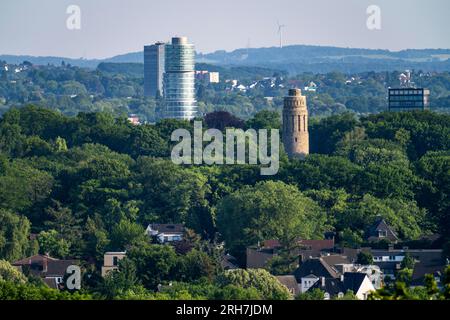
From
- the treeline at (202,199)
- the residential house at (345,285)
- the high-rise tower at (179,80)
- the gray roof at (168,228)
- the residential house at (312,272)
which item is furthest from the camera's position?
the high-rise tower at (179,80)

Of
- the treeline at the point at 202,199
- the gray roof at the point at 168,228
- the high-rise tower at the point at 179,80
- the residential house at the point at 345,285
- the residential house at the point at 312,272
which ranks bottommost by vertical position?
the high-rise tower at the point at 179,80

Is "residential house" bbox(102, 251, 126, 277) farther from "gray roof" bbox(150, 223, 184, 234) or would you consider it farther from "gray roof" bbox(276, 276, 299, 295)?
"gray roof" bbox(150, 223, 184, 234)

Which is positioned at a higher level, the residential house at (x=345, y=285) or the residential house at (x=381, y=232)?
the residential house at (x=345, y=285)

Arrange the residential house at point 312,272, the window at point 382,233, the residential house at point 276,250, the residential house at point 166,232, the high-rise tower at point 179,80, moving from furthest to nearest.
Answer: the high-rise tower at point 179,80 → the residential house at point 166,232 → the window at point 382,233 → the residential house at point 276,250 → the residential house at point 312,272

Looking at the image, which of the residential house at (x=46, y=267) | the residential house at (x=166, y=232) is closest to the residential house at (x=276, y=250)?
the residential house at (x=166, y=232)

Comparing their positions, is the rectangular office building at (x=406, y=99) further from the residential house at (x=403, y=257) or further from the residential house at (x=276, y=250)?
the residential house at (x=403, y=257)

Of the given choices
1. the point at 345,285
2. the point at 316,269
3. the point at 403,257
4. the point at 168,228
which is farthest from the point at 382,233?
the point at 345,285

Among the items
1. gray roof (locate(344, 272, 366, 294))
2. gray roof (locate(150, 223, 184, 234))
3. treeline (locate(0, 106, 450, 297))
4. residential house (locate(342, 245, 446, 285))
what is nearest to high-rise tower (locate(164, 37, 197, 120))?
treeline (locate(0, 106, 450, 297))
